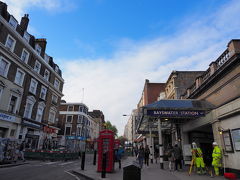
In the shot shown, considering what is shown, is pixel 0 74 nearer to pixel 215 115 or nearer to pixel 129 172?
pixel 129 172

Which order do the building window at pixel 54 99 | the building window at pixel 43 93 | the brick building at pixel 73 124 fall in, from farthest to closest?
1. the brick building at pixel 73 124
2. the building window at pixel 54 99
3. the building window at pixel 43 93

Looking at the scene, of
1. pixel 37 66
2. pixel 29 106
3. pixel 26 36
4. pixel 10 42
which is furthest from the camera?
pixel 37 66

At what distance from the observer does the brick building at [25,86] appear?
768 inches

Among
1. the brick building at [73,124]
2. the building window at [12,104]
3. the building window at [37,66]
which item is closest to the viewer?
the building window at [12,104]

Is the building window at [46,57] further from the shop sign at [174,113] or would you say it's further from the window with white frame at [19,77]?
the shop sign at [174,113]

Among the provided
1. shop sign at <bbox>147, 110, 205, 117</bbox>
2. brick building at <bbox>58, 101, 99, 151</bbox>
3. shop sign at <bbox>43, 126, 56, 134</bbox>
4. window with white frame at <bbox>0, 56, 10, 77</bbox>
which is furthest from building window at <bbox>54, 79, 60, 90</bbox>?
shop sign at <bbox>147, 110, 205, 117</bbox>

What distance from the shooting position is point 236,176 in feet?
31.1

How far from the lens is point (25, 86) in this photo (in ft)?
76.0

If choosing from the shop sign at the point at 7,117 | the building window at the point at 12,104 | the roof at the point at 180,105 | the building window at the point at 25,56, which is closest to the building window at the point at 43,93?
the building window at the point at 12,104

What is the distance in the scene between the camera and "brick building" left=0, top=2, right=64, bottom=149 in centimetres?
1950

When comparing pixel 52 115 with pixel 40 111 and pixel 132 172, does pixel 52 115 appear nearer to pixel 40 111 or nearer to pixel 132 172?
pixel 40 111

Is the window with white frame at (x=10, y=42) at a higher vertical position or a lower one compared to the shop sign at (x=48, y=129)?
higher

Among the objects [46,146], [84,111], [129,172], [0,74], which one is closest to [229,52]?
[129,172]

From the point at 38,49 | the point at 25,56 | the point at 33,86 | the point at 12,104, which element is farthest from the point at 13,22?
the point at 12,104
